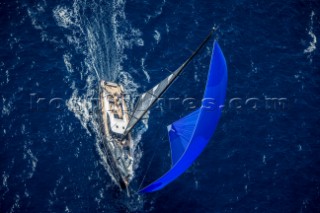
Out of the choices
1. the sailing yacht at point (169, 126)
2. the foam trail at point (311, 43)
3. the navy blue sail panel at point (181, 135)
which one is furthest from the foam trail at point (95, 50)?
the foam trail at point (311, 43)

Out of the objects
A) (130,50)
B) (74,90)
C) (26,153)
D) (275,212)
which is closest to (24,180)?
(26,153)

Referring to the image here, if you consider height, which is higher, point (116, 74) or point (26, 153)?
point (116, 74)

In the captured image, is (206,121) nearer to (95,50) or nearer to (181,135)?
(181,135)

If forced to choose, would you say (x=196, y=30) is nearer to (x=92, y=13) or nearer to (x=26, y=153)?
(x=92, y=13)

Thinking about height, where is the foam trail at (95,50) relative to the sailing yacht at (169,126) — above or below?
above

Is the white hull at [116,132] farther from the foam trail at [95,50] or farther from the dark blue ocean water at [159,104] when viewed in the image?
the dark blue ocean water at [159,104]

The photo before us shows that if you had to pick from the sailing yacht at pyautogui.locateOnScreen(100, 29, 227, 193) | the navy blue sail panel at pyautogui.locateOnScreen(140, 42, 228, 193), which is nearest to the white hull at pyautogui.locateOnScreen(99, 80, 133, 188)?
the sailing yacht at pyautogui.locateOnScreen(100, 29, 227, 193)
